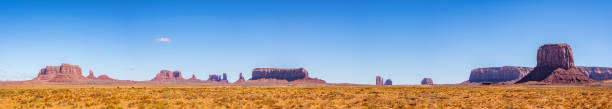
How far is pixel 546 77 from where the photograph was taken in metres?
137

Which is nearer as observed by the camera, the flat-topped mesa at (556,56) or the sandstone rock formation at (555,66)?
the sandstone rock formation at (555,66)

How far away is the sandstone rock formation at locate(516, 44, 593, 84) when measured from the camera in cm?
13412

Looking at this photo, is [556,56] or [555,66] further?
[556,56]

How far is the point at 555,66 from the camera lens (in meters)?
148

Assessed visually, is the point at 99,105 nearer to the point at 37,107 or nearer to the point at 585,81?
the point at 37,107

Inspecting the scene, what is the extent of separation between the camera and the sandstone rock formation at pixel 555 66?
5281 inches

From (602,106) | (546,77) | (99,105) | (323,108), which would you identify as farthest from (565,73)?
(99,105)

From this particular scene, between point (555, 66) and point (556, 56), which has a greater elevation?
point (556, 56)

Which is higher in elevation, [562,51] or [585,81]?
[562,51]

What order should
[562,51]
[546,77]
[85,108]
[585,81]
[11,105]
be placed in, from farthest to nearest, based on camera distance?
[562,51], [546,77], [585,81], [11,105], [85,108]

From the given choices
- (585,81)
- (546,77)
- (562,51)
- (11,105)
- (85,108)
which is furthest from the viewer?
(562,51)

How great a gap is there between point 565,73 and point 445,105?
12894 cm

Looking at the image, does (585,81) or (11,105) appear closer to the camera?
(11,105)

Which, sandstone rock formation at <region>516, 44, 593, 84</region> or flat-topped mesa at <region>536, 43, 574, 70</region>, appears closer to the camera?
sandstone rock formation at <region>516, 44, 593, 84</region>
